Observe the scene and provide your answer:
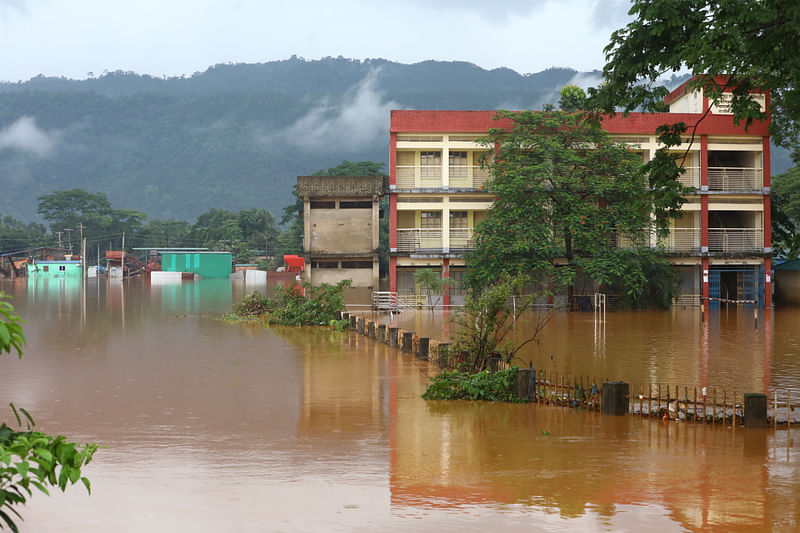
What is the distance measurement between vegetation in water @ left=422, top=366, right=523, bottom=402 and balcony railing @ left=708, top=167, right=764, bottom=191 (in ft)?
102

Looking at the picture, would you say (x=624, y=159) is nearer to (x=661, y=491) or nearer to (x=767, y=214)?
(x=767, y=214)

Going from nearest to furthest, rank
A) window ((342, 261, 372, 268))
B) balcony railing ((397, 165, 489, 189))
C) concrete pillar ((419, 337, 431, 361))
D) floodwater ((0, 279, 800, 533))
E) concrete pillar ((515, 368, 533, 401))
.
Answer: floodwater ((0, 279, 800, 533)) < concrete pillar ((515, 368, 533, 401)) < concrete pillar ((419, 337, 431, 361)) < balcony railing ((397, 165, 489, 189)) < window ((342, 261, 372, 268))

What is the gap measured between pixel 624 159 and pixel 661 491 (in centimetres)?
3136

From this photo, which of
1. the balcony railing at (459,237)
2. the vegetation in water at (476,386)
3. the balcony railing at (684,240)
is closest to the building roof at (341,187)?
the balcony railing at (459,237)

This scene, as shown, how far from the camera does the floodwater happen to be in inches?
359

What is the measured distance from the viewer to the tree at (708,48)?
522 inches

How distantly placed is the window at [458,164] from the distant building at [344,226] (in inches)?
149

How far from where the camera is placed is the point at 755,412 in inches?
516

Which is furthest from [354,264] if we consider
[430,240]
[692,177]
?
[692,177]

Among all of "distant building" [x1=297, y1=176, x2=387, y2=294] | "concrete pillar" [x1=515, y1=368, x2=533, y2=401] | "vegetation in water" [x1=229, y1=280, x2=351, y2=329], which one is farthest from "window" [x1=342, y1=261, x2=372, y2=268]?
"concrete pillar" [x1=515, y1=368, x2=533, y2=401]

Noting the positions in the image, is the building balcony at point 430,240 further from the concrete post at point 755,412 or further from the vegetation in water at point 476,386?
the concrete post at point 755,412

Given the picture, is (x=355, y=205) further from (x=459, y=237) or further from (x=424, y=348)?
(x=424, y=348)

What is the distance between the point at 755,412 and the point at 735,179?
33.6m

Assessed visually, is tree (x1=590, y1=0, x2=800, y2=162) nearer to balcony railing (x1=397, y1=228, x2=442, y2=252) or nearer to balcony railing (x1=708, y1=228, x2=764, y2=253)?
balcony railing (x1=397, y1=228, x2=442, y2=252)
